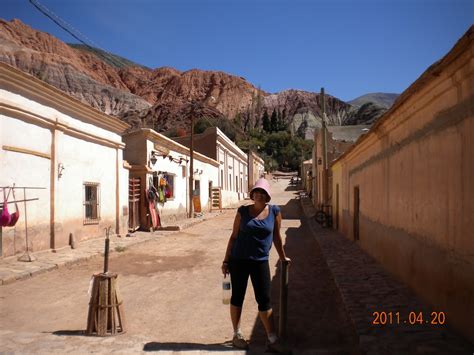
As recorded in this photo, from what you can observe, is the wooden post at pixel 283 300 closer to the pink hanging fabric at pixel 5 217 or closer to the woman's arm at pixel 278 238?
the woman's arm at pixel 278 238

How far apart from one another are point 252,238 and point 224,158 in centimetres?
3128

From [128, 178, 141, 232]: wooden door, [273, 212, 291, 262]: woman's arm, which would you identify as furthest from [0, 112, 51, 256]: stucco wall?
[273, 212, 291, 262]: woman's arm

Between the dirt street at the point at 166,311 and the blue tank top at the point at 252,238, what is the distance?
3.05ft

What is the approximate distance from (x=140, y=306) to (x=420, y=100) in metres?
4.62

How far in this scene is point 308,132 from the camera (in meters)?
110

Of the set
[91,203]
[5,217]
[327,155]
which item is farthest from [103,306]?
[327,155]

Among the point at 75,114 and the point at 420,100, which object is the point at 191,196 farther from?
the point at 420,100

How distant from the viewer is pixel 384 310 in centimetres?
546

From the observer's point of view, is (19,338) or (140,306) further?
(140,306)

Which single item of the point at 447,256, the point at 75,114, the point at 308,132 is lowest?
the point at 447,256

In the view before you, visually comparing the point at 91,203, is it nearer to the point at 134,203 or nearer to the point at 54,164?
the point at 54,164

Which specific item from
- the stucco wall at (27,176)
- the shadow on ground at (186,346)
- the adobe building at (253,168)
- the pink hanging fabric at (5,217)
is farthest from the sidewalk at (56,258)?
the adobe building at (253,168)

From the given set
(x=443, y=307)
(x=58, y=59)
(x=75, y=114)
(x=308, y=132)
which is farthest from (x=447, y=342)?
(x=58, y=59)

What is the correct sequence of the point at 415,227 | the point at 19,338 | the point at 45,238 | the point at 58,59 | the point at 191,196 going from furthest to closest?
1. the point at 58,59
2. the point at 191,196
3. the point at 45,238
4. the point at 415,227
5. the point at 19,338
